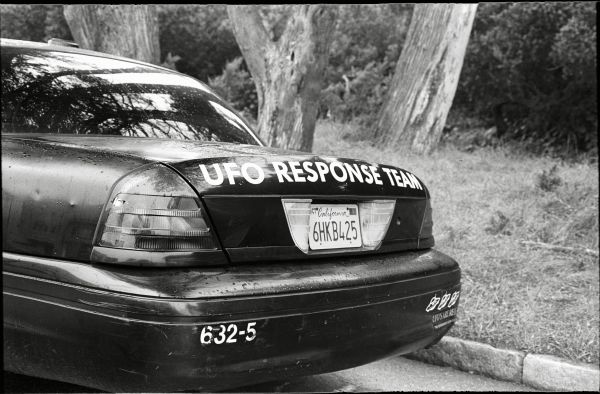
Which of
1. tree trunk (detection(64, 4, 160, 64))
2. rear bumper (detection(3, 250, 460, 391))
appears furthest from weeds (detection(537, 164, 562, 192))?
rear bumper (detection(3, 250, 460, 391))

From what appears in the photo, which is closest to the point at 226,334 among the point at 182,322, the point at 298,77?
the point at 182,322

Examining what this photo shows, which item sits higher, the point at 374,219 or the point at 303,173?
the point at 303,173

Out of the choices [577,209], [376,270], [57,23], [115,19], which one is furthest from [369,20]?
[376,270]

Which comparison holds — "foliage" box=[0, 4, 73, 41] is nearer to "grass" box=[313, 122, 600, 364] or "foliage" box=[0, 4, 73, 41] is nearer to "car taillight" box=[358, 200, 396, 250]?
"grass" box=[313, 122, 600, 364]

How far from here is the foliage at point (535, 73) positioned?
1048cm

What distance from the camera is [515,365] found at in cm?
371

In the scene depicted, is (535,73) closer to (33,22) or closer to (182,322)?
(182,322)

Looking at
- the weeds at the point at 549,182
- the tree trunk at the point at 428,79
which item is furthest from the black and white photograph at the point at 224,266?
the tree trunk at the point at 428,79

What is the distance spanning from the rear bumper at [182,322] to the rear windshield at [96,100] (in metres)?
0.71

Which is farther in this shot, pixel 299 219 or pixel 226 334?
pixel 299 219

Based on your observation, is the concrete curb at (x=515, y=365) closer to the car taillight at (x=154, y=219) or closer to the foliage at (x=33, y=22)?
the car taillight at (x=154, y=219)

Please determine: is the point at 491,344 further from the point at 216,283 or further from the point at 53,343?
the point at 53,343

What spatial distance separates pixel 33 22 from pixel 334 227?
15278 mm

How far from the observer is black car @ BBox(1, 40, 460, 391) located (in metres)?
2.17
